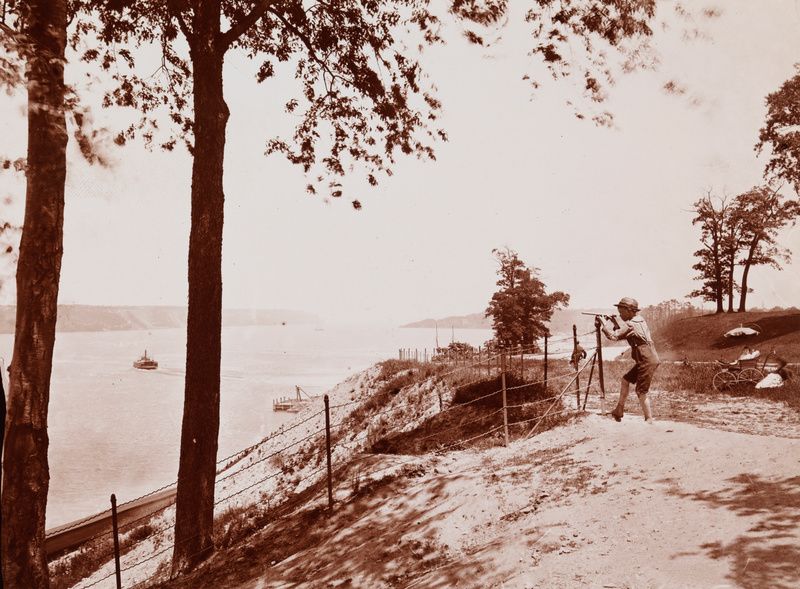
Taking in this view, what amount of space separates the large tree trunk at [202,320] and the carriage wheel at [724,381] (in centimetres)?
1333

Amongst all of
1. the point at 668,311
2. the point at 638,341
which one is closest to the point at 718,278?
the point at 668,311

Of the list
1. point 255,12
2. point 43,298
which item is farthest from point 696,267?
point 43,298

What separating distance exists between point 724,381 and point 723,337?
20.3 metres

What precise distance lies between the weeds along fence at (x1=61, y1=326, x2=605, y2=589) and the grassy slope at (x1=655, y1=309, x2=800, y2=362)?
788 cm

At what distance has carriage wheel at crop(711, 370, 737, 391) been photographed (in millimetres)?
14180

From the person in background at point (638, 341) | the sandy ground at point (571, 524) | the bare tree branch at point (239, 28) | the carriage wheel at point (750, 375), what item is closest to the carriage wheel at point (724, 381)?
the carriage wheel at point (750, 375)

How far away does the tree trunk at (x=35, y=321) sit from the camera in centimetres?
567

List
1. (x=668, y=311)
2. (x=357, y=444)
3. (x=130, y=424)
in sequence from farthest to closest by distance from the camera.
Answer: (x=130, y=424), (x=668, y=311), (x=357, y=444)

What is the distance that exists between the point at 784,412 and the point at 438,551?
8.89 meters

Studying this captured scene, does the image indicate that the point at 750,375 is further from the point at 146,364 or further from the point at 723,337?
the point at 146,364

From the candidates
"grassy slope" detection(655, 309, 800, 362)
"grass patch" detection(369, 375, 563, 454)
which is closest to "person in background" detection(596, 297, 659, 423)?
"grass patch" detection(369, 375, 563, 454)

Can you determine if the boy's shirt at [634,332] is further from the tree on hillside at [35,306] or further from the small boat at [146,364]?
the small boat at [146,364]

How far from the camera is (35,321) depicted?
582 centimetres

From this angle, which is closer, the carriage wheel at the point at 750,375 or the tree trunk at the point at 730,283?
the carriage wheel at the point at 750,375
